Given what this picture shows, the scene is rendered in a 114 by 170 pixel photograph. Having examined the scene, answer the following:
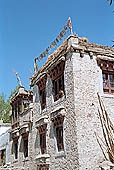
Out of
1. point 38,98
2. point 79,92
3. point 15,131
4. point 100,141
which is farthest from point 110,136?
point 15,131

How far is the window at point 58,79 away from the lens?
46.2ft

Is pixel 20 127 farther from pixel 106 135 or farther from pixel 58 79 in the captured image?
pixel 106 135

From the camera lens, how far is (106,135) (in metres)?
12.3

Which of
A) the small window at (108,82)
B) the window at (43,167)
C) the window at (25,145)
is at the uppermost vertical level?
the small window at (108,82)

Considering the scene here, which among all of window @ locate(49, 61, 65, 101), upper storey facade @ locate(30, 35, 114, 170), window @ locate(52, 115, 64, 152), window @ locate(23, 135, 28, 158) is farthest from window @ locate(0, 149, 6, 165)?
window @ locate(49, 61, 65, 101)

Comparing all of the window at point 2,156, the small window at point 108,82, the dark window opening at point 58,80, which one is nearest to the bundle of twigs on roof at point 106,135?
the small window at point 108,82

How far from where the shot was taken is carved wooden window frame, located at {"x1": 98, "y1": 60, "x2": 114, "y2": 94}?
13508 mm

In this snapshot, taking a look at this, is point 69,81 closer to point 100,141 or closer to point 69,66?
point 69,66

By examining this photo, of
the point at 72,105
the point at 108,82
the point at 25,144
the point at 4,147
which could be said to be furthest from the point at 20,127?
the point at 108,82

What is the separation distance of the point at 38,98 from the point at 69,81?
4.66 m

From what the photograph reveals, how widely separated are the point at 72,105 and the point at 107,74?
272 cm

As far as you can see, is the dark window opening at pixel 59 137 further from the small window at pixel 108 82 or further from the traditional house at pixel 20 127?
the traditional house at pixel 20 127

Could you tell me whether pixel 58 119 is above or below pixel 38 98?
below

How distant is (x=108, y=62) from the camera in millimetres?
13680
